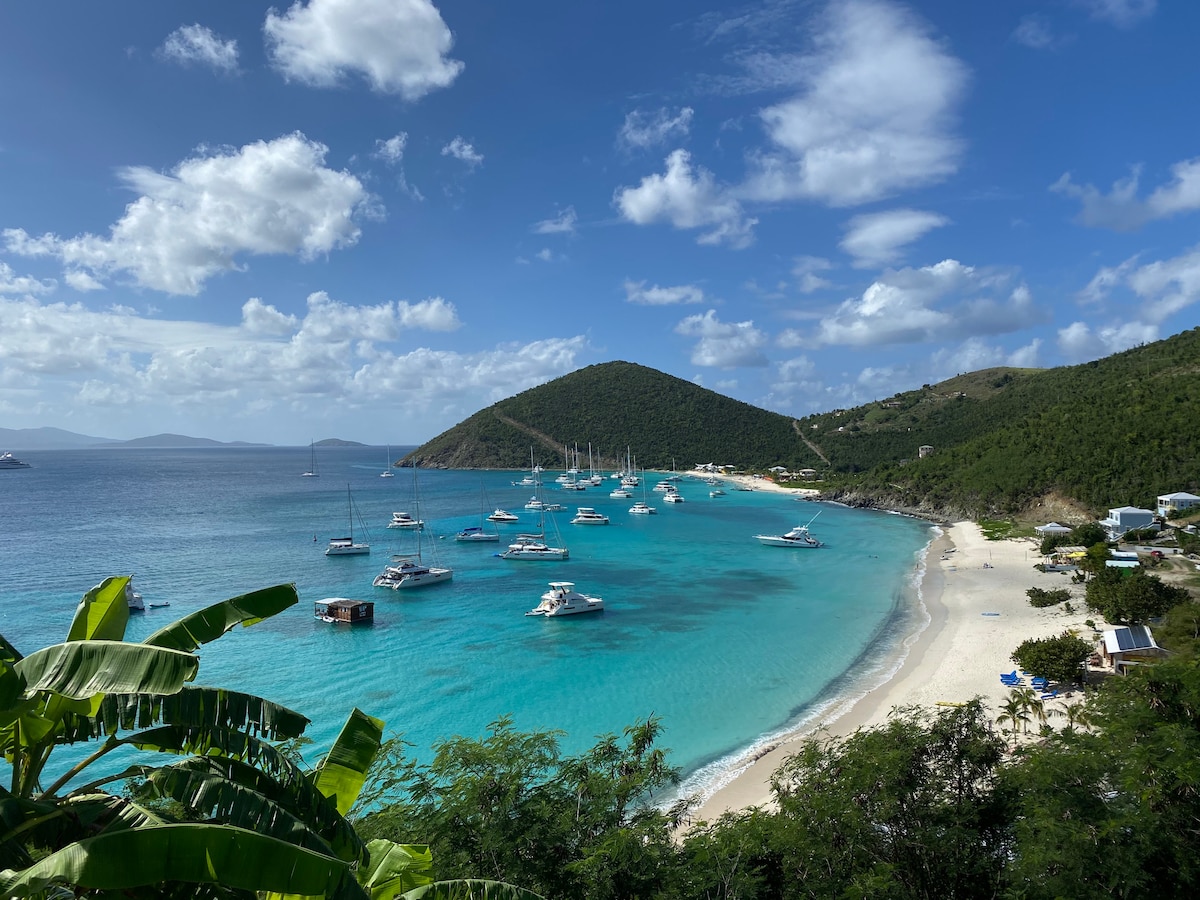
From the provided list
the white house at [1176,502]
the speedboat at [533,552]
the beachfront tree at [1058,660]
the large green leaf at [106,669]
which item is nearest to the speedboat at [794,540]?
the speedboat at [533,552]

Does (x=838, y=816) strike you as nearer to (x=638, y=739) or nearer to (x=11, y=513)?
(x=638, y=739)

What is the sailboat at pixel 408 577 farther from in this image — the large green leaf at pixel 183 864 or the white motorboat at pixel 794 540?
the large green leaf at pixel 183 864

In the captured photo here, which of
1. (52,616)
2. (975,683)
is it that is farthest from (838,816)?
(52,616)

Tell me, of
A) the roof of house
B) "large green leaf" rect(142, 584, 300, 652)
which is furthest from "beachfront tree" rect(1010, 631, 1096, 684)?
"large green leaf" rect(142, 584, 300, 652)

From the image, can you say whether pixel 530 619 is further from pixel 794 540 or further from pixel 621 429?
pixel 621 429

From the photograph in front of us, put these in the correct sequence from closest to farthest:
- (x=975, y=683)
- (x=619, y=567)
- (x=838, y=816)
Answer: (x=838, y=816)
(x=975, y=683)
(x=619, y=567)

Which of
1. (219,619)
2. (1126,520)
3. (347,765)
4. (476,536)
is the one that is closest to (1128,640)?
(347,765)
